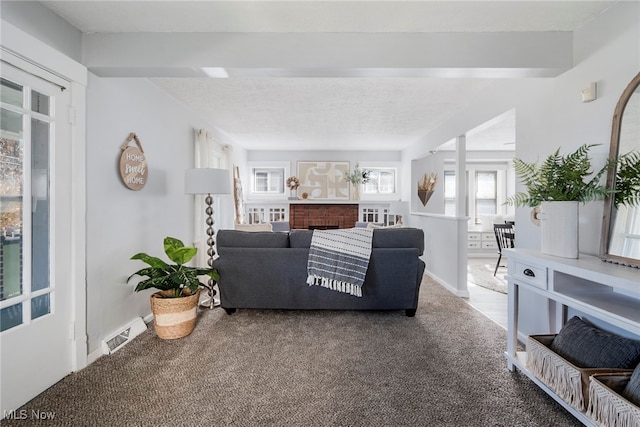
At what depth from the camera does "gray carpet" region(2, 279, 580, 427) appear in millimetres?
1431

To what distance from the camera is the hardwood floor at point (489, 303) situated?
9.02 ft

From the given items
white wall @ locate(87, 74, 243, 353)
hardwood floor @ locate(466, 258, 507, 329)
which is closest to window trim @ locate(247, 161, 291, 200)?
white wall @ locate(87, 74, 243, 353)

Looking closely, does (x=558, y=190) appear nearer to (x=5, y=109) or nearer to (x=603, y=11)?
(x=603, y=11)

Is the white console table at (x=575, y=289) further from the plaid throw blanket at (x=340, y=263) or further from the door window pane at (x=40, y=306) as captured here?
the door window pane at (x=40, y=306)

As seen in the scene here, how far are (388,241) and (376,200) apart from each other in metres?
3.41

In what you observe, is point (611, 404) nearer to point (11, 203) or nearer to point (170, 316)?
point (170, 316)

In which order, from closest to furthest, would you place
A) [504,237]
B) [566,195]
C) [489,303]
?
[566,195] < [489,303] < [504,237]

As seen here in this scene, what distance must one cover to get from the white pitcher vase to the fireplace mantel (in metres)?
4.35

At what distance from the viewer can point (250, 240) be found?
271 centimetres

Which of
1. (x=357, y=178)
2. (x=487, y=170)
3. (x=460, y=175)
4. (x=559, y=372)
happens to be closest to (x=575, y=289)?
(x=559, y=372)

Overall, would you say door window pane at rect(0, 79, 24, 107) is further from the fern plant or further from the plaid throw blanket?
the fern plant

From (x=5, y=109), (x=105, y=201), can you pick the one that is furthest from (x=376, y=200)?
(x=5, y=109)

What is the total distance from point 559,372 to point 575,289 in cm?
46

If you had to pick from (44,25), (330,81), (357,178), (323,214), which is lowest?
(323,214)
